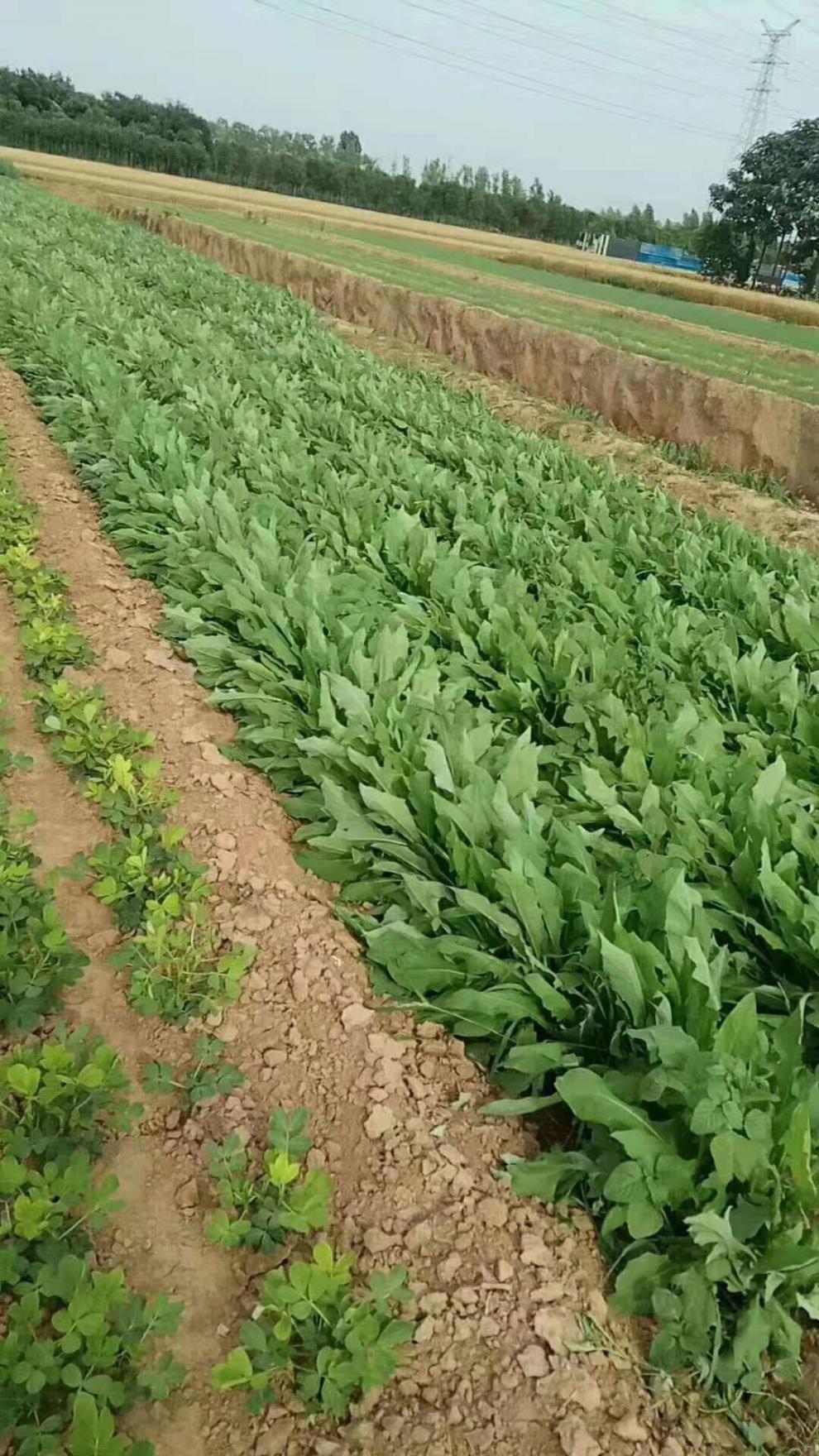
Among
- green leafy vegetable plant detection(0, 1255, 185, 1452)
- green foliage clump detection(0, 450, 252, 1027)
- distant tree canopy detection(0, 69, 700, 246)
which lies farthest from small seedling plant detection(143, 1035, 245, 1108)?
distant tree canopy detection(0, 69, 700, 246)

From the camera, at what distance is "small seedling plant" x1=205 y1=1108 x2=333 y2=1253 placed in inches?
83.8

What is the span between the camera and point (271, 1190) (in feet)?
7.39

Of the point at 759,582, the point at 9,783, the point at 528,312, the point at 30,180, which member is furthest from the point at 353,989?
the point at 30,180

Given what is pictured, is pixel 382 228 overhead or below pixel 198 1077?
overhead

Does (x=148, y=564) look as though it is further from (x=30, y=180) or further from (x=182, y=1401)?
(x=30, y=180)

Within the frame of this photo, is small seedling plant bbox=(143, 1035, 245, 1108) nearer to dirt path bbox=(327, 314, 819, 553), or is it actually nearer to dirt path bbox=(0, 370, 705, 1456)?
dirt path bbox=(0, 370, 705, 1456)

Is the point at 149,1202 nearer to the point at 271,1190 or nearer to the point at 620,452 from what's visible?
the point at 271,1190

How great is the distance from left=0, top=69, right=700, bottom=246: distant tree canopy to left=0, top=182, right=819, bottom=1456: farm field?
244ft

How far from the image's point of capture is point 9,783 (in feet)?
12.3

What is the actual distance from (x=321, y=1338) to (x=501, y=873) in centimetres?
121

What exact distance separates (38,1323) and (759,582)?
5.25m

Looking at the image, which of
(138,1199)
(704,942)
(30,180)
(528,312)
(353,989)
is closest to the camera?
(138,1199)

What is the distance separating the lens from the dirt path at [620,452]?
9.62 meters

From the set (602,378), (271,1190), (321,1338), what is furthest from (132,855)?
(602,378)
